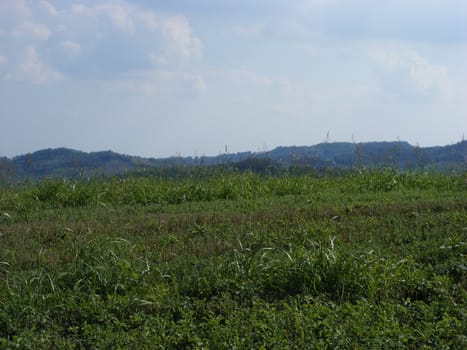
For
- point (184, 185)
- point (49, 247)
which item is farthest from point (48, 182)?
point (49, 247)

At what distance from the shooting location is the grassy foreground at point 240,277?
5023 mm

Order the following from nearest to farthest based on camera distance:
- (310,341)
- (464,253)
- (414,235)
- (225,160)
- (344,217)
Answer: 1. (310,341)
2. (464,253)
3. (414,235)
4. (344,217)
5. (225,160)

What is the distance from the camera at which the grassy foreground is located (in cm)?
502

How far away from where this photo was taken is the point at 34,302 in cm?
555

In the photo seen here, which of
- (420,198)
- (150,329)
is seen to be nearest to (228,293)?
(150,329)

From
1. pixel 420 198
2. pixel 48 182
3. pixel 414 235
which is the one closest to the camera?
pixel 414 235

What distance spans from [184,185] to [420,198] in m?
3.75

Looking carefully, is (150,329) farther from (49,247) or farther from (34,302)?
(49,247)

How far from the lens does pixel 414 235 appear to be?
7617 millimetres

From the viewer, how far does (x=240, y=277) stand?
236 inches

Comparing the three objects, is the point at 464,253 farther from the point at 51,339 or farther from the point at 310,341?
the point at 51,339

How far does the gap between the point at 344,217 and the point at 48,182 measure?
513cm

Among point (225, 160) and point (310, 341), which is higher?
point (225, 160)

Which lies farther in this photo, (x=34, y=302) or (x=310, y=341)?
(x=34, y=302)
